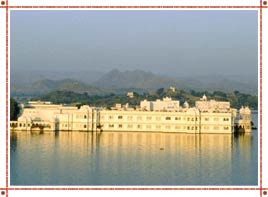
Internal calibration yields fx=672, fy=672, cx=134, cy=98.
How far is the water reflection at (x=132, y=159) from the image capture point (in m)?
6.33

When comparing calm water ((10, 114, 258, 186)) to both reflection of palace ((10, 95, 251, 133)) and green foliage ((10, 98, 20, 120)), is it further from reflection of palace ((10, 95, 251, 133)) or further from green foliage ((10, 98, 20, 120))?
green foliage ((10, 98, 20, 120))

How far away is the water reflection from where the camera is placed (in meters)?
6.33

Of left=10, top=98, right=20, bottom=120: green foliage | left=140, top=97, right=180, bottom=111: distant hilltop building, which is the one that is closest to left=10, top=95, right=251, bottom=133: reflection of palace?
left=10, top=98, right=20, bottom=120: green foliage

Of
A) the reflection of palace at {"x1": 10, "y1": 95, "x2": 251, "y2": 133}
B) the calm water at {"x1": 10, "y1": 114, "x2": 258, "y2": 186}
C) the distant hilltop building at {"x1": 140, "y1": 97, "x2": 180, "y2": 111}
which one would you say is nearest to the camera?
the calm water at {"x1": 10, "y1": 114, "x2": 258, "y2": 186}

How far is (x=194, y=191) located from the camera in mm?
4754

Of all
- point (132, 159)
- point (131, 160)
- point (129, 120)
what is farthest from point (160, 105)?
point (131, 160)

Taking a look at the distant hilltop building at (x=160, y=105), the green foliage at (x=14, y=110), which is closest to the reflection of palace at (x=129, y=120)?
the green foliage at (x=14, y=110)

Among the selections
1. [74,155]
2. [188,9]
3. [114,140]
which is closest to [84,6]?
[188,9]

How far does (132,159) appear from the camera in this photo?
7664mm

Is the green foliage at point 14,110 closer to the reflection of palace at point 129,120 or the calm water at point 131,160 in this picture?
the reflection of palace at point 129,120

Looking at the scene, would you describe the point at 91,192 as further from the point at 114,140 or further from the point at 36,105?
the point at 36,105

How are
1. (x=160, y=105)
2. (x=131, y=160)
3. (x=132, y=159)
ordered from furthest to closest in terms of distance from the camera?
(x=160, y=105), (x=132, y=159), (x=131, y=160)

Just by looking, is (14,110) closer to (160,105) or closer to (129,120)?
(129,120)

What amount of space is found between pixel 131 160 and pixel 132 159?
0.11m
